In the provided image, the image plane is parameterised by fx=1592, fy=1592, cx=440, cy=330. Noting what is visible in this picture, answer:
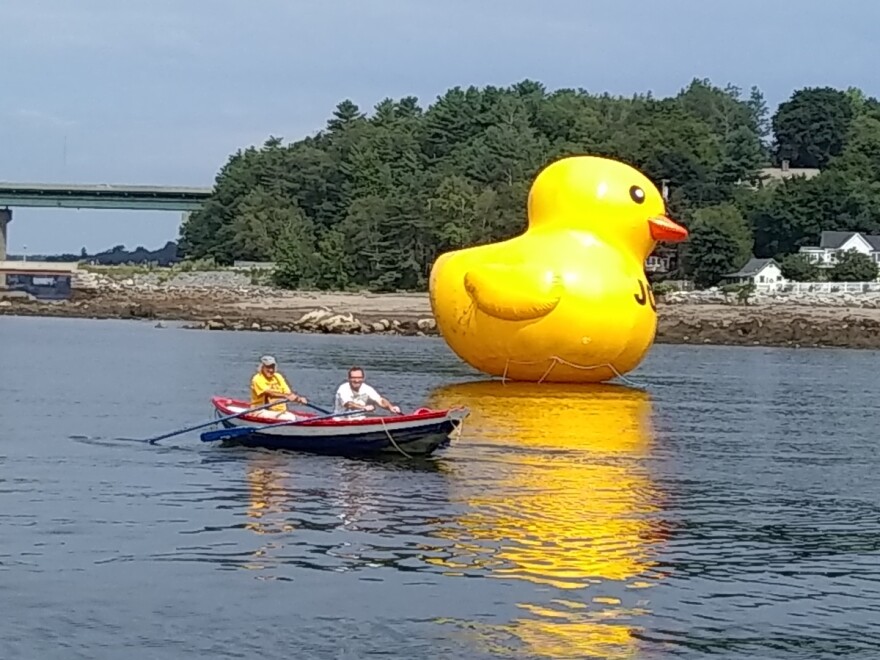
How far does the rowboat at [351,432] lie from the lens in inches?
914

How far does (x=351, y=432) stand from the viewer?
2367cm

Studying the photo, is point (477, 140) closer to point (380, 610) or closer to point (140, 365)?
point (140, 365)

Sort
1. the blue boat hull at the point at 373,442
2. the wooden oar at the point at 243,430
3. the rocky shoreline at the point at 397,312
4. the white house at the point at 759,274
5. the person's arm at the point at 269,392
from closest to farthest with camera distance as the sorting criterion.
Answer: the blue boat hull at the point at 373,442, the wooden oar at the point at 243,430, the person's arm at the point at 269,392, the rocky shoreline at the point at 397,312, the white house at the point at 759,274

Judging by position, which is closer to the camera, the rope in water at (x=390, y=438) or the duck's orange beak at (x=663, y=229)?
the rope in water at (x=390, y=438)

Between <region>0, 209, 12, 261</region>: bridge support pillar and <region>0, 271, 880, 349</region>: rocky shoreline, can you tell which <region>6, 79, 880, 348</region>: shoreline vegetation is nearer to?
<region>0, 271, 880, 349</region>: rocky shoreline

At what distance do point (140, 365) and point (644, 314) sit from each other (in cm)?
1782

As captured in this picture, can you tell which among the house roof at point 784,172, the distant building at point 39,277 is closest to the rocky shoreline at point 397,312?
the distant building at point 39,277

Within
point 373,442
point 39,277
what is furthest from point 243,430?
point 39,277

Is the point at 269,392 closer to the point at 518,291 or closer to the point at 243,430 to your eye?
the point at 243,430

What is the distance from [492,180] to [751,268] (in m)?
23.6

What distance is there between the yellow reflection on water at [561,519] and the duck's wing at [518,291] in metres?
2.13

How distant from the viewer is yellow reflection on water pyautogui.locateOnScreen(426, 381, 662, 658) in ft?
46.6

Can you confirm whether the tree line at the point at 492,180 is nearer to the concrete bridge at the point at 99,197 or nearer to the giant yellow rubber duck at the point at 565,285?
the concrete bridge at the point at 99,197

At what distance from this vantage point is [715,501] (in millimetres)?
21297
